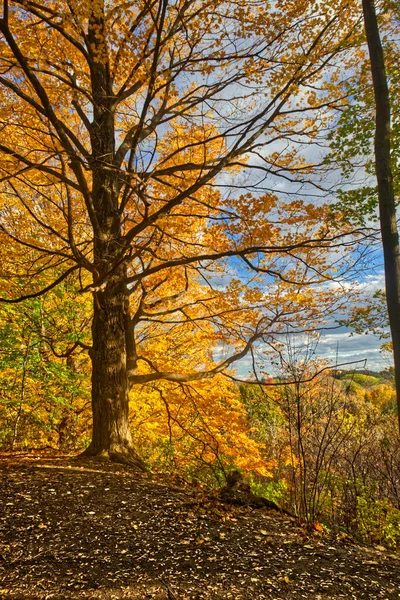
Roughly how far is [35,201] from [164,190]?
4023 mm

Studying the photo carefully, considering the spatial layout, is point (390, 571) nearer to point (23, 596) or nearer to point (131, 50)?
point (23, 596)

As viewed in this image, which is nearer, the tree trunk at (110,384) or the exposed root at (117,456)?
the exposed root at (117,456)

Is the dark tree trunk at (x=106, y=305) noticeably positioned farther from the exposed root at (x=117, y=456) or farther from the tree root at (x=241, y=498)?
the tree root at (x=241, y=498)

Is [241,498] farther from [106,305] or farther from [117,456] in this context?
[106,305]

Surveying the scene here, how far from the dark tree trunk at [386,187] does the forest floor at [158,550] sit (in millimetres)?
1823

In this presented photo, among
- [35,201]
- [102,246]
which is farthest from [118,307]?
[35,201]

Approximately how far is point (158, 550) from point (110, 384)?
112 inches

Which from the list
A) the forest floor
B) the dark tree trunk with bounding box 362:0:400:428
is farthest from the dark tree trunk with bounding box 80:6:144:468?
the dark tree trunk with bounding box 362:0:400:428

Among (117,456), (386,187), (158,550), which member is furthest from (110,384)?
(386,187)

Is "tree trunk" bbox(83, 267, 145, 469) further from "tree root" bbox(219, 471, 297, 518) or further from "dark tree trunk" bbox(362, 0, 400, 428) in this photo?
"dark tree trunk" bbox(362, 0, 400, 428)

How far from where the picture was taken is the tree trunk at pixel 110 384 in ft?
17.3

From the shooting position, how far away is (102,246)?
5.63 meters

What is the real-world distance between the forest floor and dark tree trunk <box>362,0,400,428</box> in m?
1.82

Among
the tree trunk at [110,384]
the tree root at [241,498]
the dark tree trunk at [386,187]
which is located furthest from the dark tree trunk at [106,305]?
the dark tree trunk at [386,187]
